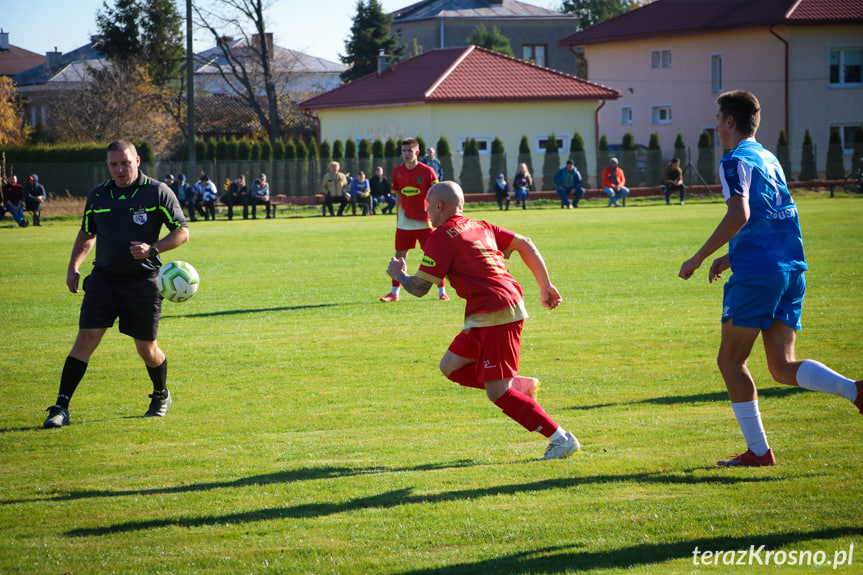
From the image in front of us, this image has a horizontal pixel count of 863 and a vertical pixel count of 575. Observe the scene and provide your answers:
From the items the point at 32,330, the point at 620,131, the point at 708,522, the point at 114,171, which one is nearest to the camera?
the point at 708,522

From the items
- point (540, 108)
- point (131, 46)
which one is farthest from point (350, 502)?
A: point (131, 46)

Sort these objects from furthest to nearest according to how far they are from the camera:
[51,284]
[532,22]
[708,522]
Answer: [532,22] < [51,284] < [708,522]

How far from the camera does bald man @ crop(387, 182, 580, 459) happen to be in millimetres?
5801

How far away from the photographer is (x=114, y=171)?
23.7ft

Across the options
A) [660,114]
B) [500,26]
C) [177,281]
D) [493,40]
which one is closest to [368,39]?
[493,40]

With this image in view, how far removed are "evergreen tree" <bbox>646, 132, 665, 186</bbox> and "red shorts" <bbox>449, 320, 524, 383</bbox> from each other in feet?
139

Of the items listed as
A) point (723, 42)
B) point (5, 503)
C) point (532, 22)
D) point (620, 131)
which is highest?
point (532, 22)

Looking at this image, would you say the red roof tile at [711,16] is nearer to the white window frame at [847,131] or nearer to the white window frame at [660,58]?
the white window frame at [660,58]

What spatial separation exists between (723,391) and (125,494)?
15.9 ft

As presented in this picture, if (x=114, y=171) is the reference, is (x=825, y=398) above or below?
below

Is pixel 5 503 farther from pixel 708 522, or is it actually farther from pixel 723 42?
pixel 723 42

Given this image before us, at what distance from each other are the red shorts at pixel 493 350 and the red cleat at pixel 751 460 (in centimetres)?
141

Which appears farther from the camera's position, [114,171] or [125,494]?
[114,171]

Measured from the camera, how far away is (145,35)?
6284 centimetres
